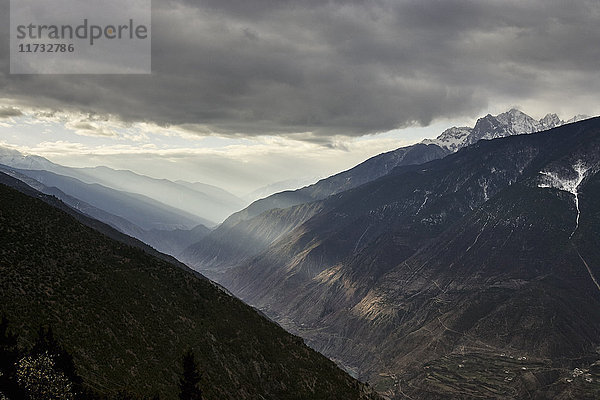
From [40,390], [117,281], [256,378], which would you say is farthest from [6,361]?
[256,378]

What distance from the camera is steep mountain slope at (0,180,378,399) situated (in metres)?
106

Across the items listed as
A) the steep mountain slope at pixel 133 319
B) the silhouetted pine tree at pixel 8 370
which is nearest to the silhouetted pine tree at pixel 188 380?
the silhouetted pine tree at pixel 8 370

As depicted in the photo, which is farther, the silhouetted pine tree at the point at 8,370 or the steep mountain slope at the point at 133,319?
the steep mountain slope at the point at 133,319

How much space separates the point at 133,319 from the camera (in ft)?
421

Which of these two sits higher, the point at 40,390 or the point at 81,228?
the point at 81,228

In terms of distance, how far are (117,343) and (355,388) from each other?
246 ft

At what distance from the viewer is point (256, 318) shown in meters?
169

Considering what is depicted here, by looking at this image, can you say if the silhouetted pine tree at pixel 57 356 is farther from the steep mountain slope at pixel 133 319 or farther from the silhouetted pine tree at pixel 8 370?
the steep mountain slope at pixel 133 319

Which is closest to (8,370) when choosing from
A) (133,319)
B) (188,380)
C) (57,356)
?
(57,356)

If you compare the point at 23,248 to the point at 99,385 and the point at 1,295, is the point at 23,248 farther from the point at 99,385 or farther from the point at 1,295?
the point at 99,385

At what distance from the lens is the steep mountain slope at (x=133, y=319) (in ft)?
348

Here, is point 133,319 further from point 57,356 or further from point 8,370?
point 8,370

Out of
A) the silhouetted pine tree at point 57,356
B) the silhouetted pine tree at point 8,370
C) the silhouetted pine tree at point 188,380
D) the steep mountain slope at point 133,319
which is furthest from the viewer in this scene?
the steep mountain slope at point 133,319

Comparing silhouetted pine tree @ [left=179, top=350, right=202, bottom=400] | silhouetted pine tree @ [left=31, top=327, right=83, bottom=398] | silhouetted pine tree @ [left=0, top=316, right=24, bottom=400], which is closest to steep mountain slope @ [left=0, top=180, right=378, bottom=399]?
silhouetted pine tree @ [left=31, top=327, right=83, bottom=398]
